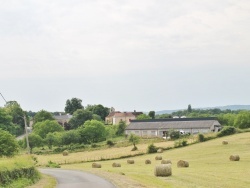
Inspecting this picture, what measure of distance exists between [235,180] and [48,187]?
49.5 ft

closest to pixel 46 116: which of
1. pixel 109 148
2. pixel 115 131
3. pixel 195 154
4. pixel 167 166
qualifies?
pixel 115 131

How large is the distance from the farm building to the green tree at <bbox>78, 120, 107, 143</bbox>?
16.4 meters

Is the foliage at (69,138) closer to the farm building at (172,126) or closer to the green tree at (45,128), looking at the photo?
the green tree at (45,128)

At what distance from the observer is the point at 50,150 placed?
113m

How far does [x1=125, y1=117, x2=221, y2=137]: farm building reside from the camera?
144m

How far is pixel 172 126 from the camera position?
5851 inches

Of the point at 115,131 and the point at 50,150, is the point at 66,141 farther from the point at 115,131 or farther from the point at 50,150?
the point at 115,131

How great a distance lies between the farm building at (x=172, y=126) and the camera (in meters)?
144

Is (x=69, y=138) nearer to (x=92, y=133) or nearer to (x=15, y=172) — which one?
(x=92, y=133)

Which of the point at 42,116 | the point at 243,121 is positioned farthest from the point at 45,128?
the point at 243,121

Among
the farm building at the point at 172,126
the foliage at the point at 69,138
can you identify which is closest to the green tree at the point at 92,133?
the foliage at the point at 69,138

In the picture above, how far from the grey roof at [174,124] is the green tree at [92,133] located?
20.2m

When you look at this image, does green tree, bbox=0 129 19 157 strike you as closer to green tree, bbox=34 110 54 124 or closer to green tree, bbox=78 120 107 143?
green tree, bbox=78 120 107 143

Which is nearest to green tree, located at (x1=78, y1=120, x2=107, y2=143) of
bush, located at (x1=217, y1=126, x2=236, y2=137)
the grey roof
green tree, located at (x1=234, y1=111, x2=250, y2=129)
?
the grey roof
